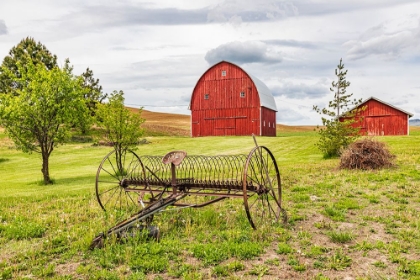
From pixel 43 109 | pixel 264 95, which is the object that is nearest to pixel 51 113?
pixel 43 109

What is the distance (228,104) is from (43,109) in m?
32.6

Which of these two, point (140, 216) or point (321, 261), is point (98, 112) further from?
point (321, 261)

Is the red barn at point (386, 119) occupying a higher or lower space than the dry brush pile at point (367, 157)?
higher

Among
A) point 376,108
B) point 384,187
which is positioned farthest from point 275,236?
point 376,108

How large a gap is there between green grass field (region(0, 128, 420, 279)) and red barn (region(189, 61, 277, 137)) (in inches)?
1407

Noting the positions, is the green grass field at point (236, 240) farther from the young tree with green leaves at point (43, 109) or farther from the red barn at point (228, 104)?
the red barn at point (228, 104)

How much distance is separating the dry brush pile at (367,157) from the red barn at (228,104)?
3185 centimetres

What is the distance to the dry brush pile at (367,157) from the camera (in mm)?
17906

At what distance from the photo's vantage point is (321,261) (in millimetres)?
7570

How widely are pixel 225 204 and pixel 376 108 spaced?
39.8 m

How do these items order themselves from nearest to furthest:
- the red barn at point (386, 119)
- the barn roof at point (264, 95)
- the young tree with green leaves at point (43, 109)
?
the young tree with green leaves at point (43, 109)
the red barn at point (386, 119)
the barn roof at point (264, 95)

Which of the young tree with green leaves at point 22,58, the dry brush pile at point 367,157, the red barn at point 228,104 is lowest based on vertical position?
the dry brush pile at point 367,157

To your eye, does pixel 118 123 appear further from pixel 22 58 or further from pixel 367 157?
pixel 22 58

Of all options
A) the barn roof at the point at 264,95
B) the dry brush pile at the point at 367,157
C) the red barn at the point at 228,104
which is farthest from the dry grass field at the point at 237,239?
the barn roof at the point at 264,95
